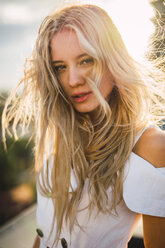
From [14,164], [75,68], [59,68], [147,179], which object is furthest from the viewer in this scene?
[14,164]

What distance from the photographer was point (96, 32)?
1407mm

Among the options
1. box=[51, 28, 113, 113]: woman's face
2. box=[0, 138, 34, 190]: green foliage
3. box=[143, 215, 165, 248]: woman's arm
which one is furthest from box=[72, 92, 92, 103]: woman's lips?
box=[0, 138, 34, 190]: green foliage

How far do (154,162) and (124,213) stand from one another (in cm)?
35

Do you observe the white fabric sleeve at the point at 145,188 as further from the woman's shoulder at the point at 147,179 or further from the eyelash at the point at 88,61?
the eyelash at the point at 88,61

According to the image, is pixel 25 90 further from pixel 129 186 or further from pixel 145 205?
pixel 145 205

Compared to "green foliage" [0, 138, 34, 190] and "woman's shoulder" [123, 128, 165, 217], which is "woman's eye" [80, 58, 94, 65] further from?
"green foliage" [0, 138, 34, 190]

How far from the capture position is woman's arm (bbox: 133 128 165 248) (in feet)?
3.81

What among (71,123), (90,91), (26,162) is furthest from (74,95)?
(26,162)

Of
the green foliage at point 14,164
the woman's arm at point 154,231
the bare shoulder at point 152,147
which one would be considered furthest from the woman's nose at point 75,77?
the green foliage at point 14,164

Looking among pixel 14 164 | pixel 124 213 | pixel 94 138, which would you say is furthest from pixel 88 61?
pixel 14 164

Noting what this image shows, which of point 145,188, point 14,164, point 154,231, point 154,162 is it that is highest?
point 154,162

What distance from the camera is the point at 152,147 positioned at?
1.18 m

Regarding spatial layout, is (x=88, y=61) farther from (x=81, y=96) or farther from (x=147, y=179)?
(x=147, y=179)

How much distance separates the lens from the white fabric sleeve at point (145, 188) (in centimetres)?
114
